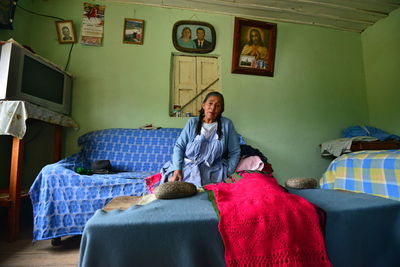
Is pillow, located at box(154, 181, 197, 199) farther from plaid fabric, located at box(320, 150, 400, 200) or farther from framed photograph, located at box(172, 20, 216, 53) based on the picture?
framed photograph, located at box(172, 20, 216, 53)

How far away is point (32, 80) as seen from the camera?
1.90m

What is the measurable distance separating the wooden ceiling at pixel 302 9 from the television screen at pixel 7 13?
4.29ft

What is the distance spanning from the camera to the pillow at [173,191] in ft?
2.81

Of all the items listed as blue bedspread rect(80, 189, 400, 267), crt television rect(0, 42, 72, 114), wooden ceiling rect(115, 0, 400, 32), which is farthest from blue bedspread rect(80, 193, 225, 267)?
wooden ceiling rect(115, 0, 400, 32)

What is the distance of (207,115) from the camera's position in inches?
68.1

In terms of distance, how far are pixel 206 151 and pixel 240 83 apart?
5.34 ft

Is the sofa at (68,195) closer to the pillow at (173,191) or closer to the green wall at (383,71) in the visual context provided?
the pillow at (173,191)

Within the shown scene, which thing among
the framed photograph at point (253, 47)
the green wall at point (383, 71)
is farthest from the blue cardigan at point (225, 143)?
the green wall at point (383, 71)

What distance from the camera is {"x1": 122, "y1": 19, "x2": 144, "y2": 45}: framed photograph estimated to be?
2.65 meters

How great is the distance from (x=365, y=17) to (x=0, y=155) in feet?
17.1

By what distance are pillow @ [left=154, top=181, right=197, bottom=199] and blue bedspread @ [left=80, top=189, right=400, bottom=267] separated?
10cm

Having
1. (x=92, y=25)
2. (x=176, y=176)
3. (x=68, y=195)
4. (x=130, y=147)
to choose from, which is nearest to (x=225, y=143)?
(x=176, y=176)

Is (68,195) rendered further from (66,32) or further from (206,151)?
(66,32)

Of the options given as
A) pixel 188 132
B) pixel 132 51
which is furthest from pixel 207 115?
pixel 132 51
